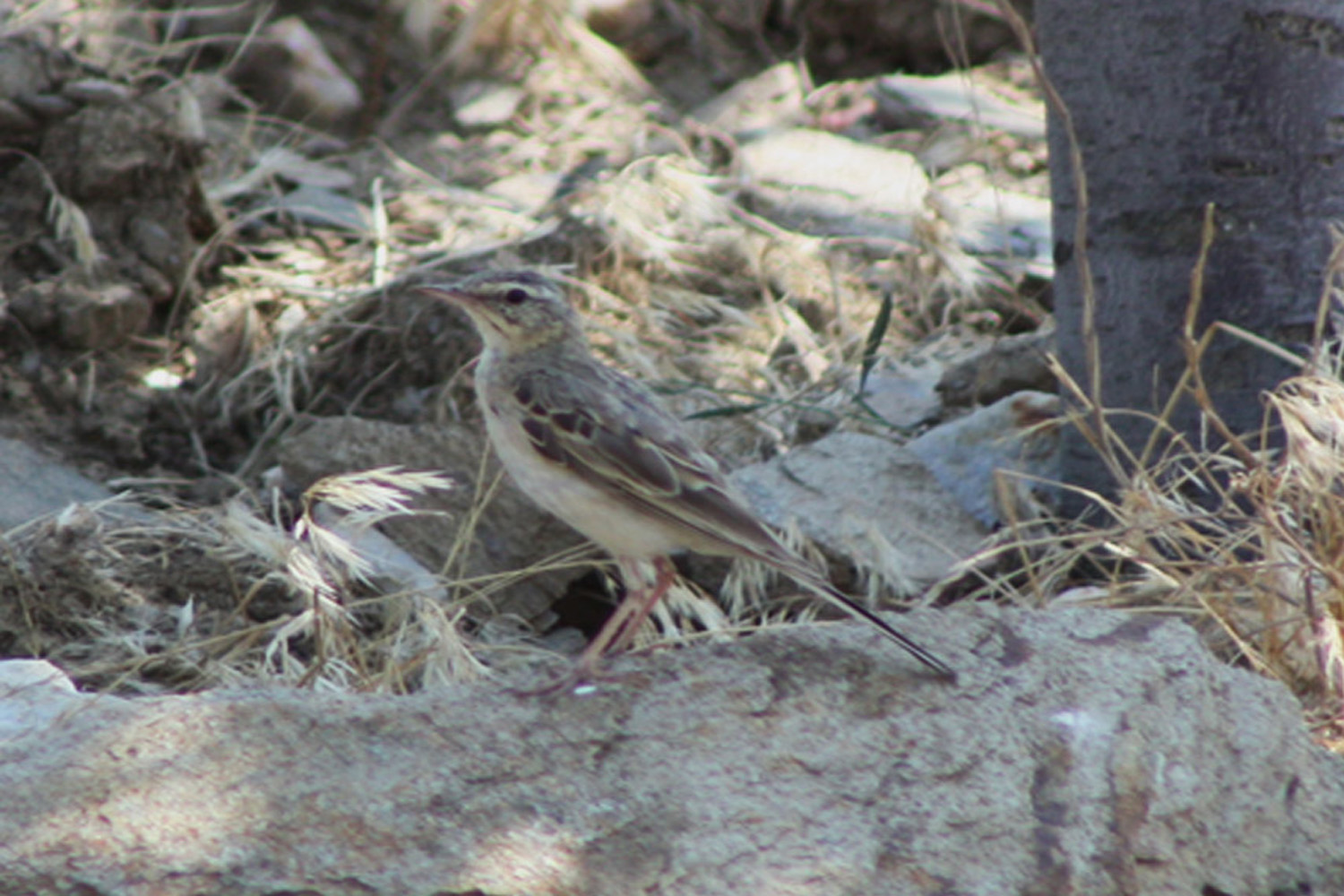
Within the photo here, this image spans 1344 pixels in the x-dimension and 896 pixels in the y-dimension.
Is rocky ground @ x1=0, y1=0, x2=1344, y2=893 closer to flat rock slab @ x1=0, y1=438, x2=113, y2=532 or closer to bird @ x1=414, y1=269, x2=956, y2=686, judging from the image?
flat rock slab @ x1=0, y1=438, x2=113, y2=532

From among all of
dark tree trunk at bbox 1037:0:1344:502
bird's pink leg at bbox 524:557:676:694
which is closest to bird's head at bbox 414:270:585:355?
bird's pink leg at bbox 524:557:676:694

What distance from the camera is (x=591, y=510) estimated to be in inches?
193

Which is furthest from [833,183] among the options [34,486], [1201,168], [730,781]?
[730,781]

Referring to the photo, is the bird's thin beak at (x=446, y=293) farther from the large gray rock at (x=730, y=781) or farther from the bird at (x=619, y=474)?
the large gray rock at (x=730, y=781)

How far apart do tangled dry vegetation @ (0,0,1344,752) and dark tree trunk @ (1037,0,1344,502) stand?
0.32 metres

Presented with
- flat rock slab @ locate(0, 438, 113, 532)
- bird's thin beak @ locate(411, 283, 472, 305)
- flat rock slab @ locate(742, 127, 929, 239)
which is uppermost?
bird's thin beak @ locate(411, 283, 472, 305)

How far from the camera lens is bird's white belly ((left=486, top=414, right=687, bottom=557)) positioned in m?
4.91

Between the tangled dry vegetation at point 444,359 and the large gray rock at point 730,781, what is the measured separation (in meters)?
0.89

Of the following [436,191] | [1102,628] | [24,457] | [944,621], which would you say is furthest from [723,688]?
[436,191]

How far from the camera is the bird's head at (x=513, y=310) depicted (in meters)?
5.45

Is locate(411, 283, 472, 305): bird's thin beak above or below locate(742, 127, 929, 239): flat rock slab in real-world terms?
above

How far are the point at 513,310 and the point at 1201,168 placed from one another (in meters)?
2.28

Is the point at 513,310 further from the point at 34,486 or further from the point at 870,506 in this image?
the point at 34,486

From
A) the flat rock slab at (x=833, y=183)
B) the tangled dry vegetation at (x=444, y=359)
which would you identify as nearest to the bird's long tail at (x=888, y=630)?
the tangled dry vegetation at (x=444, y=359)
